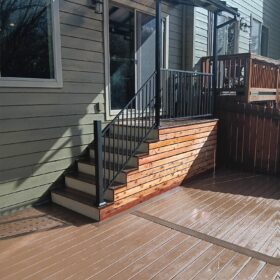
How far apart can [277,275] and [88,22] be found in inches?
145

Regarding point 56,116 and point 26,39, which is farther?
point 56,116

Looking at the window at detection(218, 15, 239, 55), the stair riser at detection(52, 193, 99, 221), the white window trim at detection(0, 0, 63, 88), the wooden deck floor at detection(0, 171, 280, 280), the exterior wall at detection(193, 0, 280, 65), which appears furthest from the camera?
the window at detection(218, 15, 239, 55)

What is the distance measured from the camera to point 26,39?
344cm

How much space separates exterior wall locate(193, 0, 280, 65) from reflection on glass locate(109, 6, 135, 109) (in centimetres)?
172

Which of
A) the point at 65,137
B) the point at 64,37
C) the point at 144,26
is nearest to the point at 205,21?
the point at 144,26

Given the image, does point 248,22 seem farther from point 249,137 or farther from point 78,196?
point 78,196

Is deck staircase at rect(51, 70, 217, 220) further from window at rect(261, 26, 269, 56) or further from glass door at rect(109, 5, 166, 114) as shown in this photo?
window at rect(261, 26, 269, 56)

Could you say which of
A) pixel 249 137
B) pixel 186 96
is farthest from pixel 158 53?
pixel 249 137

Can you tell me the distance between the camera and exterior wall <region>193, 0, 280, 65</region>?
6020mm

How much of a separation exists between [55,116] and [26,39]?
973mm

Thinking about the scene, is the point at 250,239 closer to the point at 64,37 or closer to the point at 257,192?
the point at 257,192

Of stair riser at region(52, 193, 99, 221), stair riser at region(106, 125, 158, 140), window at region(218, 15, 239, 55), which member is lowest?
stair riser at region(52, 193, 99, 221)

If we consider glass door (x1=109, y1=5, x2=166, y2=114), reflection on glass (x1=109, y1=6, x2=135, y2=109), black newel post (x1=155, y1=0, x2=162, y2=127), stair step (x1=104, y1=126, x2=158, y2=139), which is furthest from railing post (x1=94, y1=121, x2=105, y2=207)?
reflection on glass (x1=109, y1=6, x2=135, y2=109)

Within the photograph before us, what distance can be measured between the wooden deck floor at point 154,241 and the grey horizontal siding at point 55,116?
1.23 feet
